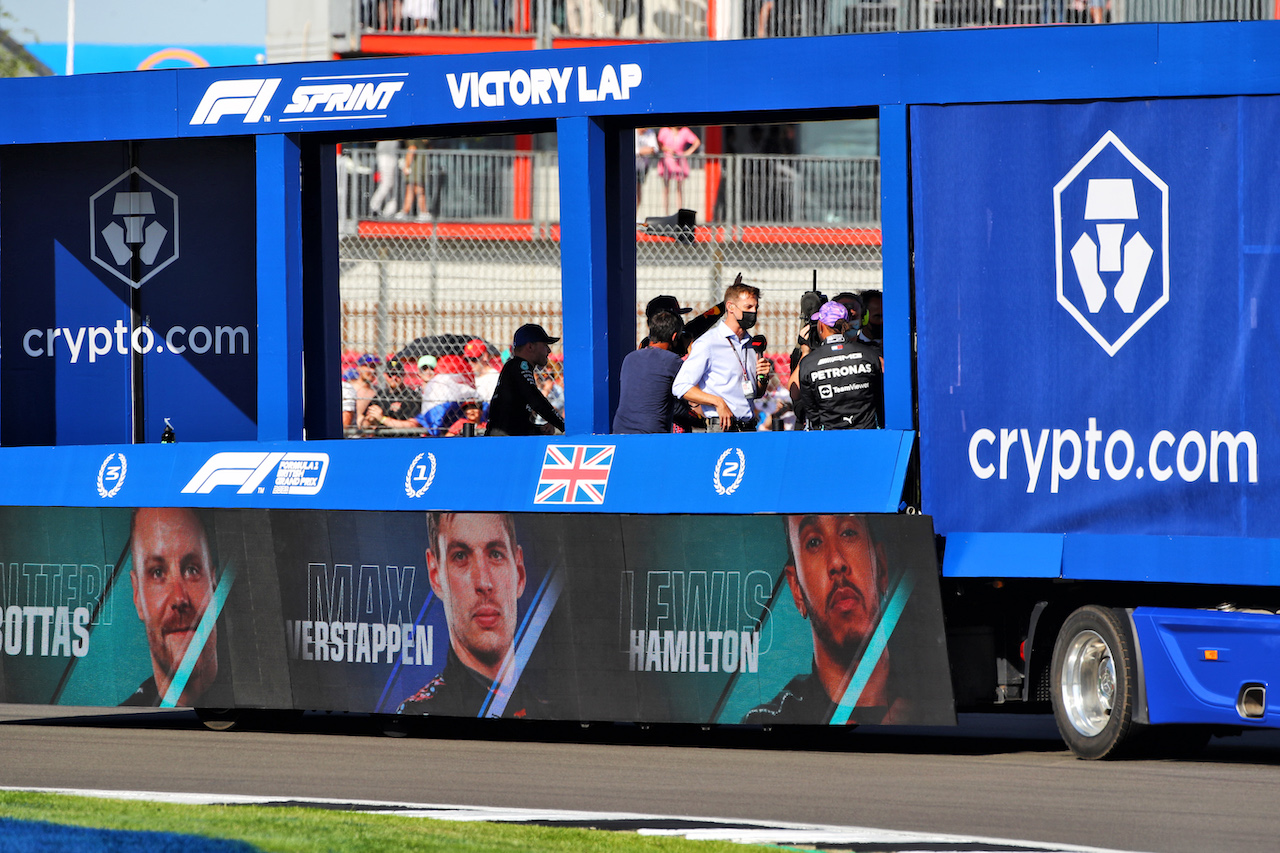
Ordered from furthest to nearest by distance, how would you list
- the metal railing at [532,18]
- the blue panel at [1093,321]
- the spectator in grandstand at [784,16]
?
the spectator in grandstand at [784,16] → the metal railing at [532,18] → the blue panel at [1093,321]

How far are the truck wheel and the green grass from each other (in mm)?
3268

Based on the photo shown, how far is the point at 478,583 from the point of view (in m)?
11.2

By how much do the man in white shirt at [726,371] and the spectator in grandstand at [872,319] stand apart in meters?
0.69

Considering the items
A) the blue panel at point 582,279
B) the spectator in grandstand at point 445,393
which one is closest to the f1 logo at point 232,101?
the blue panel at point 582,279

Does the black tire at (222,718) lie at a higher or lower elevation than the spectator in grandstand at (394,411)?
lower

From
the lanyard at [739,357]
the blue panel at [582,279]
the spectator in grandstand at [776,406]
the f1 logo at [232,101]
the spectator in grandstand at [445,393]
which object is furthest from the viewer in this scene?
the spectator in grandstand at [776,406]

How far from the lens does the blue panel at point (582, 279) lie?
37.7 ft

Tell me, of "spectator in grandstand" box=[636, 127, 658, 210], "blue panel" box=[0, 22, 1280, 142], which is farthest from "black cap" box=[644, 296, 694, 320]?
"spectator in grandstand" box=[636, 127, 658, 210]

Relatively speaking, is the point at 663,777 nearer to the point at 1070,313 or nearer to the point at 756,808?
the point at 756,808

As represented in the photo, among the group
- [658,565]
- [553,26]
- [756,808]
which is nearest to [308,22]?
[553,26]

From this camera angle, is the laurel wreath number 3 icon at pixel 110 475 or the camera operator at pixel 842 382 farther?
the laurel wreath number 3 icon at pixel 110 475

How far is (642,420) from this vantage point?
37.3 ft

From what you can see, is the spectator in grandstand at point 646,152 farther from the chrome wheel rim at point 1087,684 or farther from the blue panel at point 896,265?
the chrome wheel rim at point 1087,684

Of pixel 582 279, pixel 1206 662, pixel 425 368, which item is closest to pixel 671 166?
pixel 425 368
